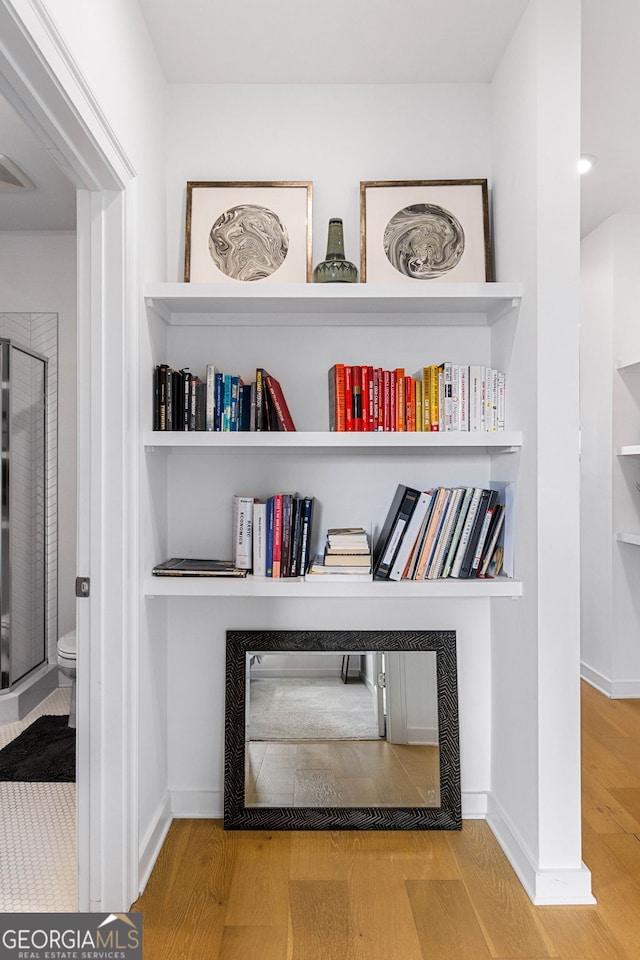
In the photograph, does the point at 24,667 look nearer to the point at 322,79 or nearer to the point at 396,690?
the point at 396,690

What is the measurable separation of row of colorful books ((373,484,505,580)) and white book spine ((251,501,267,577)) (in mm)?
367

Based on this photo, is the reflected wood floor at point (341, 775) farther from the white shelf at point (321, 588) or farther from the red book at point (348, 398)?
the red book at point (348, 398)

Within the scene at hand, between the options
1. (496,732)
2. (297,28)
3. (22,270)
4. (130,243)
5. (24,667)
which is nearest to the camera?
(130,243)

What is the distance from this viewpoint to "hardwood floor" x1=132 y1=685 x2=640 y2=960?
175 centimetres

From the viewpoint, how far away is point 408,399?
2254mm

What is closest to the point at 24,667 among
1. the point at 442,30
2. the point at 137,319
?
the point at 137,319

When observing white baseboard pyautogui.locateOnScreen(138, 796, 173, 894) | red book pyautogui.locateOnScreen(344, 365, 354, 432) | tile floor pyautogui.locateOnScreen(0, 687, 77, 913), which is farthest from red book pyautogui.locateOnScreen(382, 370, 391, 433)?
tile floor pyautogui.locateOnScreen(0, 687, 77, 913)

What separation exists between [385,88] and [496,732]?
2278 mm

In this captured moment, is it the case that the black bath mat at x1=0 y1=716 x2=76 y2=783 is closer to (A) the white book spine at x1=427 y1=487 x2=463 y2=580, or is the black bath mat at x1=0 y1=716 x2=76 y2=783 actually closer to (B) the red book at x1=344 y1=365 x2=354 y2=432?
(A) the white book spine at x1=427 y1=487 x2=463 y2=580

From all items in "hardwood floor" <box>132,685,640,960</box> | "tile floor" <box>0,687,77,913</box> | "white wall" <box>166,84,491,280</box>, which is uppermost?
"white wall" <box>166,84,491,280</box>

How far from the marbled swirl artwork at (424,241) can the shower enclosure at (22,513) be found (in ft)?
7.23

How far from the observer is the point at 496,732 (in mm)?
2414

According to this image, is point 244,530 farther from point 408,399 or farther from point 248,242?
point 248,242

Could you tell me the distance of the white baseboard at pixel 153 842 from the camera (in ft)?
6.65
